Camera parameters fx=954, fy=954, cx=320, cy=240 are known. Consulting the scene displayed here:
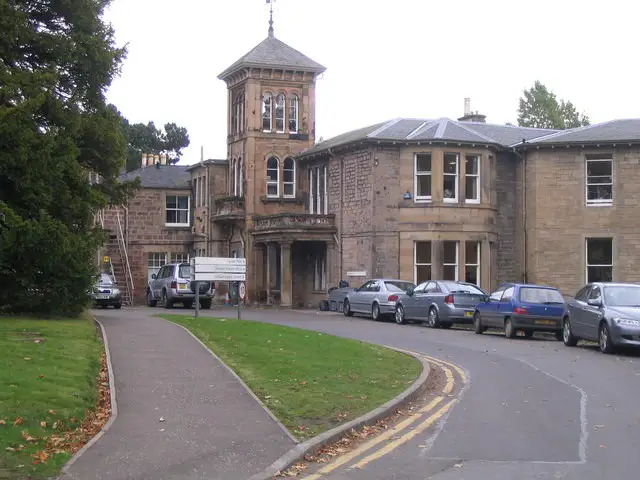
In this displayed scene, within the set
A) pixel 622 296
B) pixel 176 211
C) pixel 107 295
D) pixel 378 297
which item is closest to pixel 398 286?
pixel 378 297

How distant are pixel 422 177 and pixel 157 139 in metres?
58.7

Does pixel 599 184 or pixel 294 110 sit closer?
pixel 599 184

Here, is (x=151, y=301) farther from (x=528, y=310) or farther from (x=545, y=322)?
(x=545, y=322)

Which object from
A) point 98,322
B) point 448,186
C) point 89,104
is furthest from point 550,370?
point 448,186

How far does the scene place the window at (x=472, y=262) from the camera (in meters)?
39.5

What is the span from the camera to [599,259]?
39156 mm

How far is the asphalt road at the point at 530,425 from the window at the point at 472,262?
18931 mm

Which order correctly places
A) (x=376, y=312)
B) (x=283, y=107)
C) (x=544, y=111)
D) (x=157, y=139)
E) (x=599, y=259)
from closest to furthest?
(x=376, y=312) < (x=599, y=259) < (x=283, y=107) < (x=544, y=111) < (x=157, y=139)

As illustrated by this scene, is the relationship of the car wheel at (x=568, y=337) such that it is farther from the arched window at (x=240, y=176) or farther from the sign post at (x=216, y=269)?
the arched window at (x=240, y=176)

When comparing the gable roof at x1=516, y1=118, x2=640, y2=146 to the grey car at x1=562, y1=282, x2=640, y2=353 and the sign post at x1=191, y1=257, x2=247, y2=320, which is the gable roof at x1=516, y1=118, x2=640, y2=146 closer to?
the sign post at x1=191, y1=257, x2=247, y2=320

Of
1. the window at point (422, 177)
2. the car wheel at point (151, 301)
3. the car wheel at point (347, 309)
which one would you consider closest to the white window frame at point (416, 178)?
the window at point (422, 177)

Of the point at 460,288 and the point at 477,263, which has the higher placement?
the point at 477,263

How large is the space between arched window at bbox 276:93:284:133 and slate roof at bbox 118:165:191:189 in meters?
9.70

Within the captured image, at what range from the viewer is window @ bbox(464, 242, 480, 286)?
130 ft
